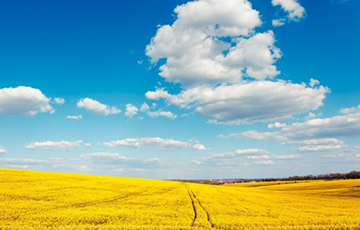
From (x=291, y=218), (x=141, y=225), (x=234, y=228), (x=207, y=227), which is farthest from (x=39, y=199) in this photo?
(x=291, y=218)

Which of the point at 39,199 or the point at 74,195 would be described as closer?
the point at 39,199

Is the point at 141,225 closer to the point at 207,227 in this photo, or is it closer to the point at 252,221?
the point at 207,227

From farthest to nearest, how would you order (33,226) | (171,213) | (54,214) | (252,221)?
(171,213) < (252,221) < (54,214) < (33,226)

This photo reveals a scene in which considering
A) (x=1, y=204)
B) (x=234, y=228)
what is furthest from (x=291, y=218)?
(x=1, y=204)

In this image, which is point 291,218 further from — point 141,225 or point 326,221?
point 141,225

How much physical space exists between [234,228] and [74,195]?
64.9 ft

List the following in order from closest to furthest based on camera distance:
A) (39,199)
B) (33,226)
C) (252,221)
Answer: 1. (33,226)
2. (252,221)
3. (39,199)

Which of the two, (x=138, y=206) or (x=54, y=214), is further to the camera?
(x=138, y=206)

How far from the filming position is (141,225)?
1805 centimetres

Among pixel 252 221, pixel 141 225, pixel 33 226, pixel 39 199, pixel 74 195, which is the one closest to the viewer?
pixel 33 226

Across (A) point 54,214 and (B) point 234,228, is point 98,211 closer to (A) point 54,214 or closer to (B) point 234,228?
(A) point 54,214

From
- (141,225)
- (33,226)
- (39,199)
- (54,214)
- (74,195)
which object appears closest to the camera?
(33,226)

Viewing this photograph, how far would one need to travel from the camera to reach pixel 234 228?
59.6ft

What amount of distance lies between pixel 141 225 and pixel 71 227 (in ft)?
15.4
